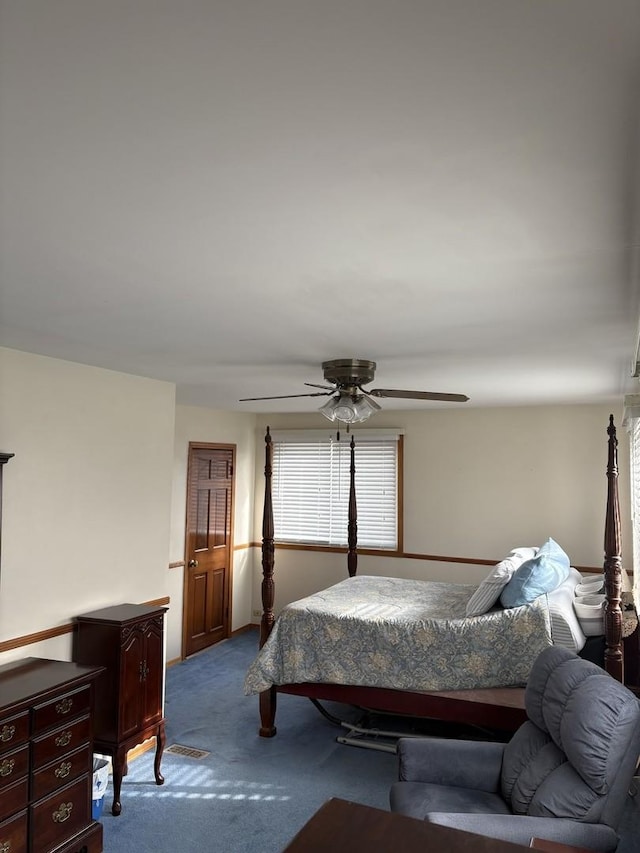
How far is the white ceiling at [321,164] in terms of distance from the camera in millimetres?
903

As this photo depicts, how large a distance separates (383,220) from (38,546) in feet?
9.33

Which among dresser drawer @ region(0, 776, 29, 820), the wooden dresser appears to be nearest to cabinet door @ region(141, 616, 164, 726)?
the wooden dresser

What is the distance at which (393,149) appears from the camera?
49.0 inches

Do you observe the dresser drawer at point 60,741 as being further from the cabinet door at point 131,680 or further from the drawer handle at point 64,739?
the cabinet door at point 131,680

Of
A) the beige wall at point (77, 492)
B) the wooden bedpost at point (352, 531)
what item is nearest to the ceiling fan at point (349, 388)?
the beige wall at point (77, 492)

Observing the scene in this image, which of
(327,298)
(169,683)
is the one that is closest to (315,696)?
(169,683)

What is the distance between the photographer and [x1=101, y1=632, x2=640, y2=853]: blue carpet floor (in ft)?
10.6

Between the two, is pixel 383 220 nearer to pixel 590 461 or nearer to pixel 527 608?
pixel 527 608

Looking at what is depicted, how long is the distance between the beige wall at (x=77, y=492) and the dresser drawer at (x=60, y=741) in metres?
0.58

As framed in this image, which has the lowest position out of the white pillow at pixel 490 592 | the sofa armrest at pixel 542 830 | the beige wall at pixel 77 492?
the sofa armrest at pixel 542 830

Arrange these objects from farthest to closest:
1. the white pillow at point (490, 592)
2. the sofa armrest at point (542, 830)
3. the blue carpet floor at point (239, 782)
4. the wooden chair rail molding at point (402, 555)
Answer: the wooden chair rail molding at point (402, 555), the white pillow at point (490, 592), the blue carpet floor at point (239, 782), the sofa armrest at point (542, 830)

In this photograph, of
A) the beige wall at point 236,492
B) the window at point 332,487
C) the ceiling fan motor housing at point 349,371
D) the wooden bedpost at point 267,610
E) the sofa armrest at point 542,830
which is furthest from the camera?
the window at point 332,487

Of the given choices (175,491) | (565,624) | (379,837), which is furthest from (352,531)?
(379,837)

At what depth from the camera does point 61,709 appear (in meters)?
2.96
